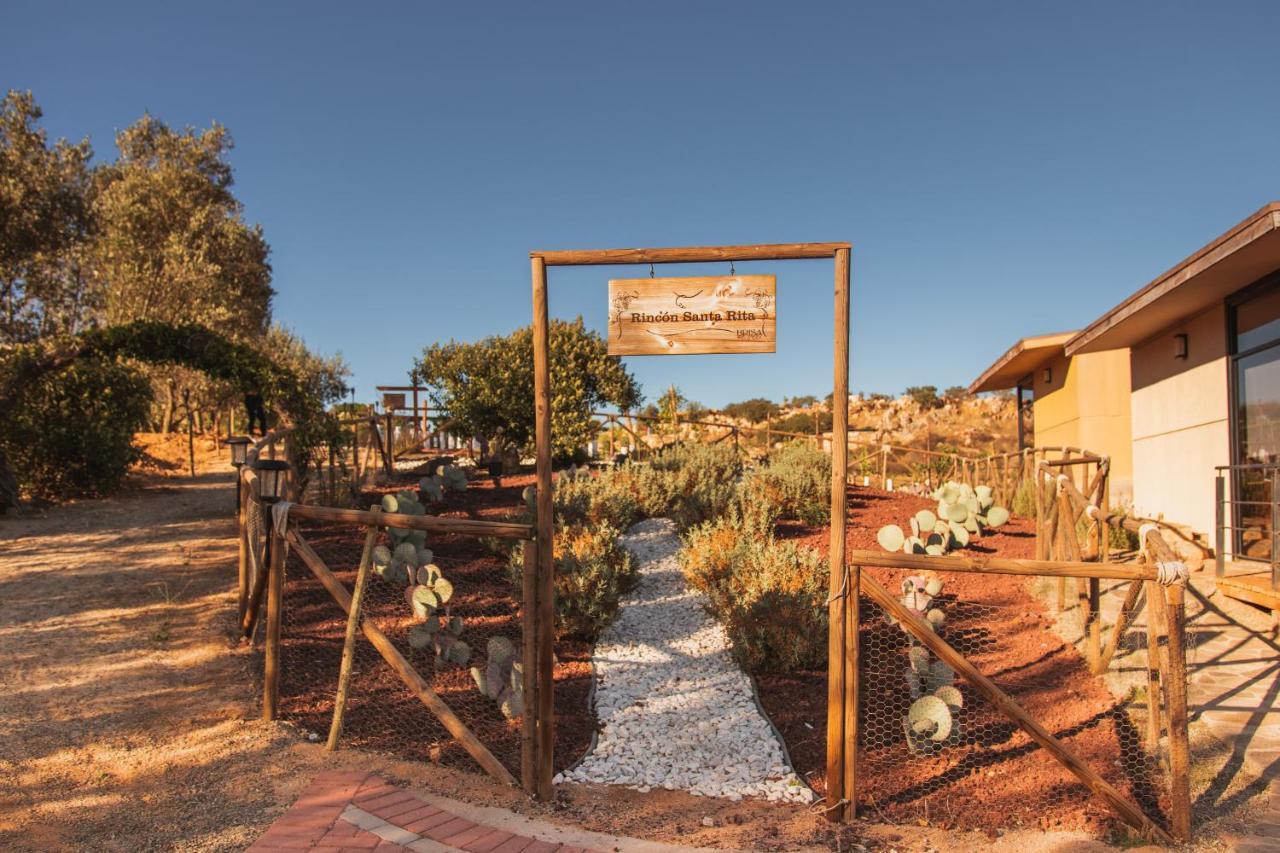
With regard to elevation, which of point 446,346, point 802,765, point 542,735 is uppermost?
point 446,346

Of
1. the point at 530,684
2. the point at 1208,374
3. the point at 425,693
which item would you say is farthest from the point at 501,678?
the point at 1208,374

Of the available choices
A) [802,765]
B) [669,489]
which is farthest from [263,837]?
[669,489]

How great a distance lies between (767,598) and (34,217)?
1508cm

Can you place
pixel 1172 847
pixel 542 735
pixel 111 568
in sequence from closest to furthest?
pixel 1172 847 < pixel 542 735 < pixel 111 568

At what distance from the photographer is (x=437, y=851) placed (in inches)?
131

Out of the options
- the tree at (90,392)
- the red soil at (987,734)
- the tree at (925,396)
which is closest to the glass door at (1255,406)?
the red soil at (987,734)

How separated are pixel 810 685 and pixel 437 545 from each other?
439 cm

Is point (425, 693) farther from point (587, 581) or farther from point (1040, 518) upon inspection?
point (1040, 518)


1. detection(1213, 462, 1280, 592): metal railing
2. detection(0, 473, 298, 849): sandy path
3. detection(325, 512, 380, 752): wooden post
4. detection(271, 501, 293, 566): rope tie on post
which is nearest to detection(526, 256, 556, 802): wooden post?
detection(325, 512, 380, 752): wooden post

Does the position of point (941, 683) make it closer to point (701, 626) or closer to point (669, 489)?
point (701, 626)

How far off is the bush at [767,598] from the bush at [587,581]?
29.8 inches

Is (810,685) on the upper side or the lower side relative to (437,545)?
lower

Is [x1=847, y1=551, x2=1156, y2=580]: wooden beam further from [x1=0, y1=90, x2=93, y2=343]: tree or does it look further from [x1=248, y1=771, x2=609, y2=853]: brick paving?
[x1=0, y1=90, x2=93, y2=343]: tree

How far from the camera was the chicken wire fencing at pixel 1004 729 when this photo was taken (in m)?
3.96
